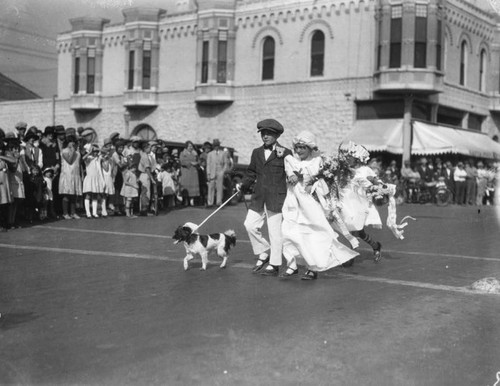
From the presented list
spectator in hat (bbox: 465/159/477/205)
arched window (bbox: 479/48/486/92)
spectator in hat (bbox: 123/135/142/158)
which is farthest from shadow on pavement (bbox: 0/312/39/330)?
arched window (bbox: 479/48/486/92)

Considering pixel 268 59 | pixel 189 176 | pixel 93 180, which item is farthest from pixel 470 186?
pixel 93 180

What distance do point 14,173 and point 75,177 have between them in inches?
89.4

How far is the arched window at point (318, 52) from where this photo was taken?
32875mm

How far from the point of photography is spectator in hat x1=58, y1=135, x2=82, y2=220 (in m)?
16.0

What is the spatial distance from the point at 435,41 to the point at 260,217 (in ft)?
79.6

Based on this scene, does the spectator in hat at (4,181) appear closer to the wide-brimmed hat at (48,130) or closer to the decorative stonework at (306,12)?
the wide-brimmed hat at (48,130)

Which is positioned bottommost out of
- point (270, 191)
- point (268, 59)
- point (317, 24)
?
point (270, 191)

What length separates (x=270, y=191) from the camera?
8.95 meters

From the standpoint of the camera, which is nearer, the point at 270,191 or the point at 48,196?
the point at 270,191

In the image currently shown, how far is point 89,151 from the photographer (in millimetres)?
17078

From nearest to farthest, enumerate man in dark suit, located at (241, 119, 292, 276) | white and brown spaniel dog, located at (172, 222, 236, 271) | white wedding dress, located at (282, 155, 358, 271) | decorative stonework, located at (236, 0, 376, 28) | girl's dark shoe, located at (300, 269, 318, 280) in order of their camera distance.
Answer: girl's dark shoe, located at (300, 269, 318, 280) < white wedding dress, located at (282, 155, 358, 271) < man in dark suit, located at (241, 119, 292, 276) < white and brown spaniel dog, located at (172, 222, 236, 271) < decorative stonework, located at (236, 0, 376, 28)

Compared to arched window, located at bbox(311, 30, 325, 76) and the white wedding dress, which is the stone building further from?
the white wedding dress

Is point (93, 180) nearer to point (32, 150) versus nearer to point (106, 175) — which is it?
point (106, 175)

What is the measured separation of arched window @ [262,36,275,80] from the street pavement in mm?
24612
